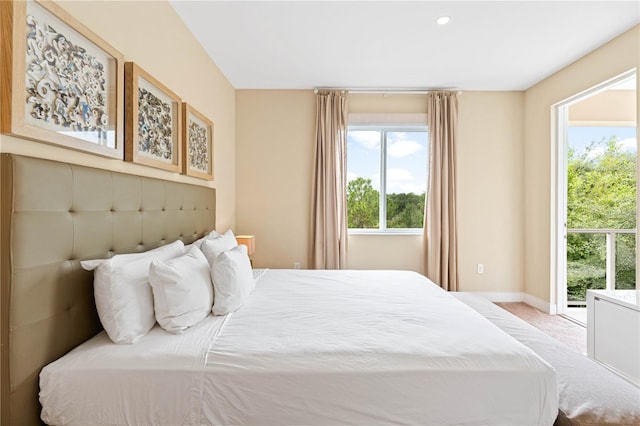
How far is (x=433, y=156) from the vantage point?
3.97 m

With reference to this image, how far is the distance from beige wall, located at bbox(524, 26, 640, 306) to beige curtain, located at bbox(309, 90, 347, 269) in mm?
2289

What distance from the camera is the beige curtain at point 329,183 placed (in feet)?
12.9

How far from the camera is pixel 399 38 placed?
2805 millimetres

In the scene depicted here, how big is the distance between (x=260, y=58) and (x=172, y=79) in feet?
3.60

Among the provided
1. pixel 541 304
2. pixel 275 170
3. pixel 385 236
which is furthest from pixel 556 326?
pixel 275 170

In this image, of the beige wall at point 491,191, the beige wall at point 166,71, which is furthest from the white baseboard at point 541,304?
the beige wall at point 166,71

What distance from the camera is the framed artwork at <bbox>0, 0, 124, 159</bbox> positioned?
110 cm

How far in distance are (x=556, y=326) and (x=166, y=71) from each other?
13.9 ft

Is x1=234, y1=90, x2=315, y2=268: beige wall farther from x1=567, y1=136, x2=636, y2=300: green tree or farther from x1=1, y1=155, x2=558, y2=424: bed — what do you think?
x1=567, y1=136, x2=636, y2=300: green tree

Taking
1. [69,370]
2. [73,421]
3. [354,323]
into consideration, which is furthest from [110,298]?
[354,323]

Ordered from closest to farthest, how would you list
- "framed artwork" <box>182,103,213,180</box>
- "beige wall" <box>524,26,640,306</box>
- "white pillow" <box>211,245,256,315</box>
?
"white pillow" <box>211,245,256,315</box>, "framed artwork" <box>182,103,213,180</box>, "beige wall" <box>524,26,640,306</box>

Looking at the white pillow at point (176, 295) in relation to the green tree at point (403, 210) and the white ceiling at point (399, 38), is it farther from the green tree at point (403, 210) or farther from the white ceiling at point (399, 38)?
the green tree at point (403, 210)

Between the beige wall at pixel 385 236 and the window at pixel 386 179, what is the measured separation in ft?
0.80

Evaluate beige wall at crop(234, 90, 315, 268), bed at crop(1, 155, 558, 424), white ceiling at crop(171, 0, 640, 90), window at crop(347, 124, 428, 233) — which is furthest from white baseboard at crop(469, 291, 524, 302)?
bed at crop(1, 155, 558, 424)
